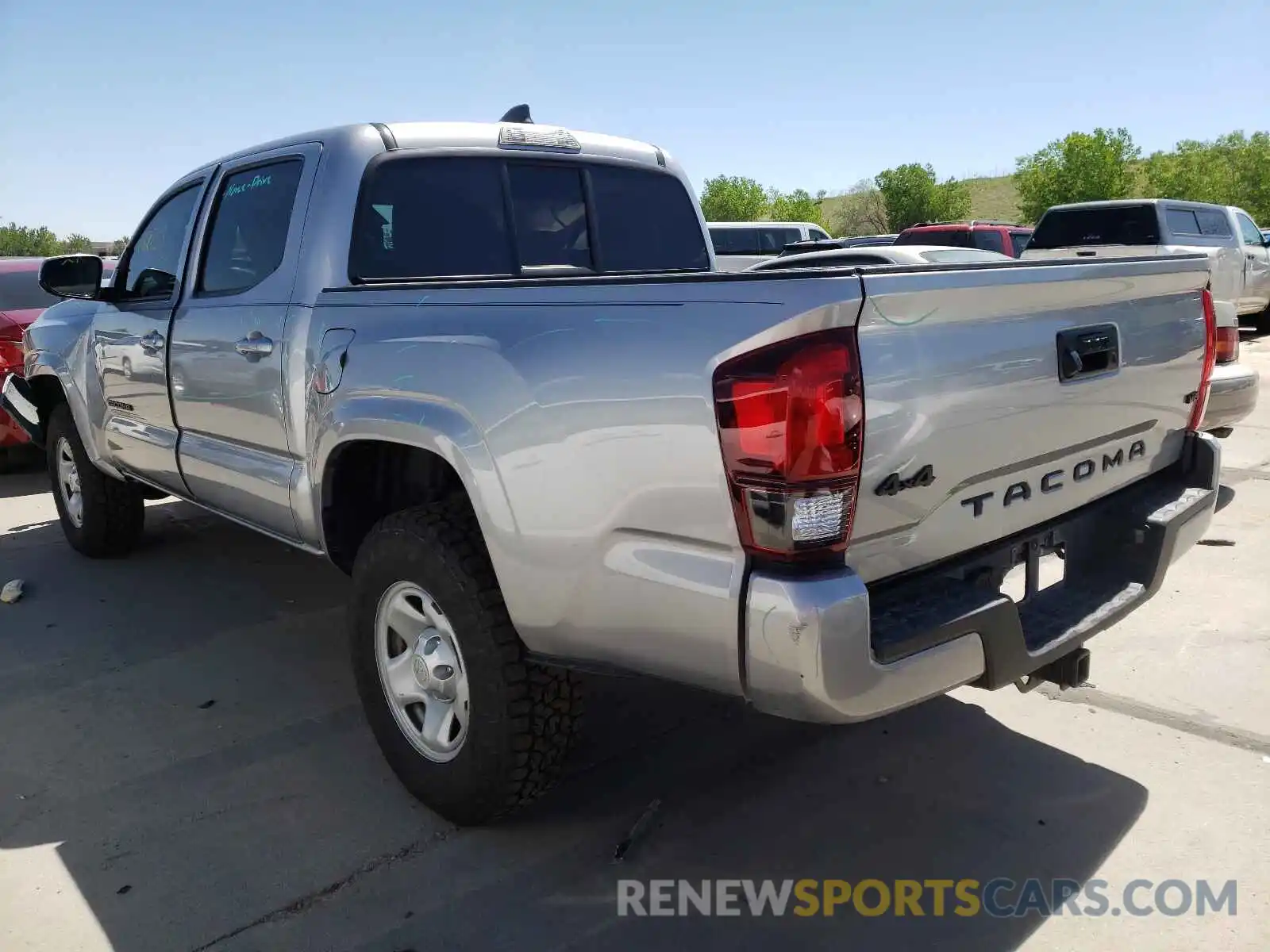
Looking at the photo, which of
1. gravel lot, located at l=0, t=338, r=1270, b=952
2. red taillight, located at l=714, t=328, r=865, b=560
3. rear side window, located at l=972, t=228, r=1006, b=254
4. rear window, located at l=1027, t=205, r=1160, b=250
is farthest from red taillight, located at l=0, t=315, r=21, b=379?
rear side window, located at l=972, t=228, r=1006, b=254

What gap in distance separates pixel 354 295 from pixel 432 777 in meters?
1.42

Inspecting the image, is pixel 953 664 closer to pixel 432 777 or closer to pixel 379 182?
pixel 432 777

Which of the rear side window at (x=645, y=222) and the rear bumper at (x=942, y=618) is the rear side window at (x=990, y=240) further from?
the rear bumper at (x=942, y=618)

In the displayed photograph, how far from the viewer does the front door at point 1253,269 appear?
14930mm

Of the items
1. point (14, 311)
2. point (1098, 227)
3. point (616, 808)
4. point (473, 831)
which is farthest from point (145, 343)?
point (1098, 227)

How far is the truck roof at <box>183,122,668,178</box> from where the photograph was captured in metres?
3.52

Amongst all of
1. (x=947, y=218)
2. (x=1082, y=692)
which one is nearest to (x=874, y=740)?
(x=1082, y=692)

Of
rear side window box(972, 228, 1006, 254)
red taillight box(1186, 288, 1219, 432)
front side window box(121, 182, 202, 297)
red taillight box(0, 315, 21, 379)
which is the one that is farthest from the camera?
rear side window box(972, 228, 1006, 254)

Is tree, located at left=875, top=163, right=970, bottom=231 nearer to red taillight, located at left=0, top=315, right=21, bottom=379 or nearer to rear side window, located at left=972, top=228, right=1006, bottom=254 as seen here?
rear side window, located at left=972, top=228, right=1006, bottom=254

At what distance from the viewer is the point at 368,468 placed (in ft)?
10.8

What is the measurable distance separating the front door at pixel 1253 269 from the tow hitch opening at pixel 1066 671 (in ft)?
47.6

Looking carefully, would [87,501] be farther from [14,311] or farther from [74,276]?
[14,311]

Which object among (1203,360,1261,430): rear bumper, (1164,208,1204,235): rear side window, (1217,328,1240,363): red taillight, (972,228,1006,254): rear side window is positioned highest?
(1164,208,1204,235): rear side window

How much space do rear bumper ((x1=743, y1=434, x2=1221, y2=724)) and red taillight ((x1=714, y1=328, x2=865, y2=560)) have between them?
0.32ft
